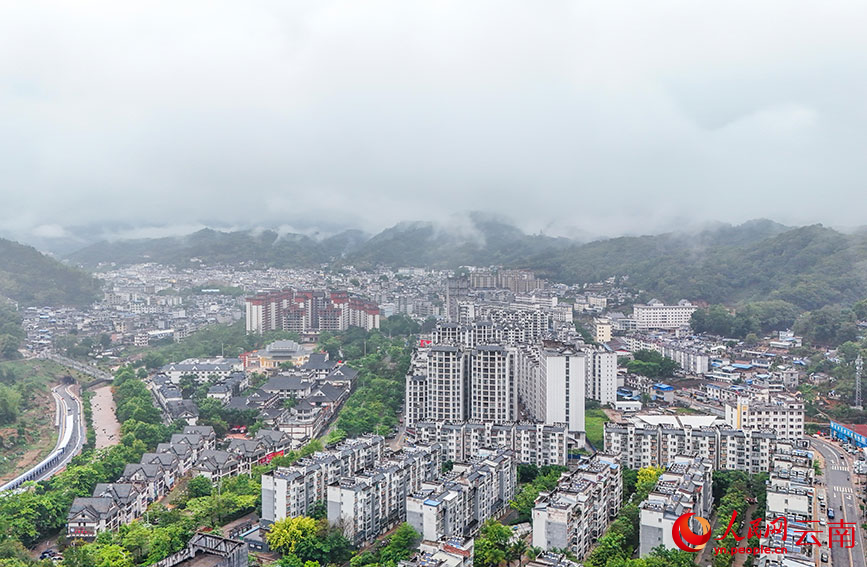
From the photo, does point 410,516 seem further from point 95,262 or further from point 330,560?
point 95,262

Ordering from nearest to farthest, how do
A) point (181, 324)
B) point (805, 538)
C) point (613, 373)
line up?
1. point (805, 538)
2. point (613, 373)
3. point (181, 324)

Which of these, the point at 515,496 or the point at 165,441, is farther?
the point at 165,441

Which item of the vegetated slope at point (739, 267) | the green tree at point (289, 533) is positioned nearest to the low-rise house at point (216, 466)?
the green tree at point (289, 533)

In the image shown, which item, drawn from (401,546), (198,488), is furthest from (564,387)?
(198,488)

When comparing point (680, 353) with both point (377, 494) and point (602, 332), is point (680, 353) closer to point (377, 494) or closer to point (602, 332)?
point (602, 332)

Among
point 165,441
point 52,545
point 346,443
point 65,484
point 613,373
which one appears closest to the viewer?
point 52,545

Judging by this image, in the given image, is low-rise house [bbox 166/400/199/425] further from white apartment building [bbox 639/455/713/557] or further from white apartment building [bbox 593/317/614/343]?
white apartment building [bbox 593/317/614/343]

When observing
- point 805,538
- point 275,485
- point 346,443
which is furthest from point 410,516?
point 805,538

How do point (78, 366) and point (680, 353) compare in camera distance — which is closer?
point (680, 353)
